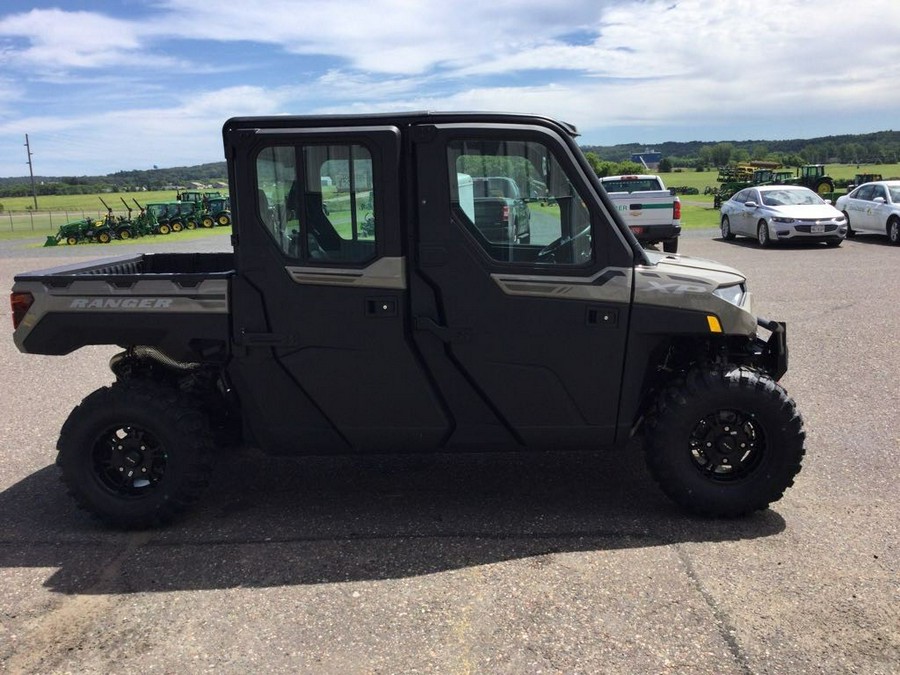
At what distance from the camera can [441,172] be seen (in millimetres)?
4066

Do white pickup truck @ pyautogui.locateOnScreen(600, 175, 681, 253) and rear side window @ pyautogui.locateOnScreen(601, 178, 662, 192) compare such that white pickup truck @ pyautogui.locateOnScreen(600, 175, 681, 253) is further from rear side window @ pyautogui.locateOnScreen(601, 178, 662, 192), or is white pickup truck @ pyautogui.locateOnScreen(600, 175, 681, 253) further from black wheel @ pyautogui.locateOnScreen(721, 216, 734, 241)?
black wheel @ pyautogui.locateOnScreen(721, 216, 734, 241)

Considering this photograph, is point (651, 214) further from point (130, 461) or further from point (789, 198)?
point (130, 461)

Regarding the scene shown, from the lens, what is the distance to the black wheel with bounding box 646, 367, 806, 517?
13.7 feet

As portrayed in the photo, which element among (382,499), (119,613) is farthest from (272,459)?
(119,613)

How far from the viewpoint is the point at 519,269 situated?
4090mm

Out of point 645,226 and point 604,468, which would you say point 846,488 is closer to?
point 604,468

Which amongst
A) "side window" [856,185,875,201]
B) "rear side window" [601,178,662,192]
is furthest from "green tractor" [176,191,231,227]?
"side window" [856,185,875,201]

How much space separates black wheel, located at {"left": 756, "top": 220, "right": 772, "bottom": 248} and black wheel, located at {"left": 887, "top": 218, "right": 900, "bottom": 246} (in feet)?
10.1

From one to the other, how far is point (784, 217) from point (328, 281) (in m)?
17.7

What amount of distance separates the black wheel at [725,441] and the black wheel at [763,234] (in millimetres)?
Result: 16828

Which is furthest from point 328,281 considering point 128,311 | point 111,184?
point 111,184

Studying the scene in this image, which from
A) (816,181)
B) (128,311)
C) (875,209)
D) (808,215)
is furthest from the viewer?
(816,181)

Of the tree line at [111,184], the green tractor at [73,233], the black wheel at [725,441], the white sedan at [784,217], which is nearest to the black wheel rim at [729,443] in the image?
the black wheel at [725,441]

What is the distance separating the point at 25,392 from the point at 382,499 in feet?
15.3
